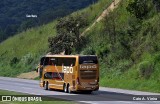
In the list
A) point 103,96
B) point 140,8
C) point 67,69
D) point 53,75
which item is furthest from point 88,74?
point 140,8

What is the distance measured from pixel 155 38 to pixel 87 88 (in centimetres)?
1661

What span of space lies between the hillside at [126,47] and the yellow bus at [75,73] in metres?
6.05

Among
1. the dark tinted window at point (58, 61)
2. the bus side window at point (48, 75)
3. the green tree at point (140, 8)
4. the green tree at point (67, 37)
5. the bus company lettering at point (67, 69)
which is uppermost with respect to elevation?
the green tree at point (140, 8)

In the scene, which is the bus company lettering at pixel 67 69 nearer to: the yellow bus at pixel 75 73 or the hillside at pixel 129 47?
the yellow bus at pixel 75 73

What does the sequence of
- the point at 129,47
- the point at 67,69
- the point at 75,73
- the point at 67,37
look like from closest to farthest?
the point at 75,73, the point at 67,69, the point at 129,47, the point at 67,37

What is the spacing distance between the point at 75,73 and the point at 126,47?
17807 mm

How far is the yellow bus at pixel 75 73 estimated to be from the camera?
38562 millimetres

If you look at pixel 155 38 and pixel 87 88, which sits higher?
pixel 155 38

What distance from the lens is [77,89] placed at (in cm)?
3841

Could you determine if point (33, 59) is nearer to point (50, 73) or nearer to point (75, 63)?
point (50, 73)

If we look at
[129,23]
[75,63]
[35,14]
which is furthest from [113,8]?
[35,14]

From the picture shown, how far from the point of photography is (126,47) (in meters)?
55.3

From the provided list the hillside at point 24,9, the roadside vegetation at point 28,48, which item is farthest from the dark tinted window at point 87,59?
the hillside at point 24,9

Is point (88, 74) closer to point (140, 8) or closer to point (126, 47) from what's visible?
point (126, 47)
